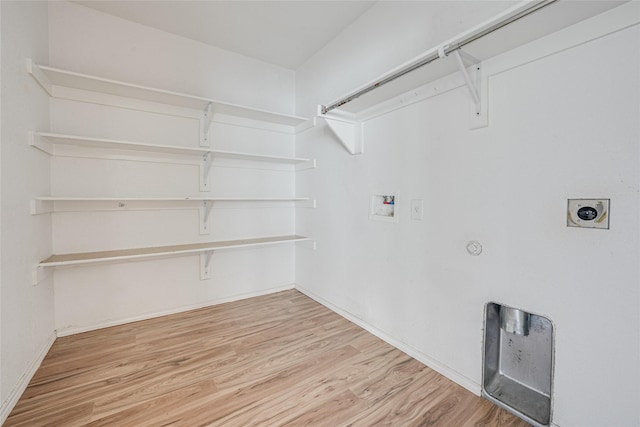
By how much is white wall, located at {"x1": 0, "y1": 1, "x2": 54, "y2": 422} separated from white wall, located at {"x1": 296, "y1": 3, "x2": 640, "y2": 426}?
6.40 ft

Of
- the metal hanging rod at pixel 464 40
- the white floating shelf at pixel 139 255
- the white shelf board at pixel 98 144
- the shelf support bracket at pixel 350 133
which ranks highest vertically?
the metal hanging rod at pixel 464 40

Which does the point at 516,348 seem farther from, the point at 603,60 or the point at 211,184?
the point at 211,184

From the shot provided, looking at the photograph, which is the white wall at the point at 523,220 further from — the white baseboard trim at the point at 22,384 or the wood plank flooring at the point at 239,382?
the white baseboard trim at the point at 22,384

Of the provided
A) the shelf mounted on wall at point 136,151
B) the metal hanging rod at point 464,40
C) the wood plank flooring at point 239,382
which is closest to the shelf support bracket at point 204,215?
the shelf mounted on wall at point 136,151

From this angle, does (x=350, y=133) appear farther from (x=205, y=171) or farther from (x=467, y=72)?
(x=205, y=171)

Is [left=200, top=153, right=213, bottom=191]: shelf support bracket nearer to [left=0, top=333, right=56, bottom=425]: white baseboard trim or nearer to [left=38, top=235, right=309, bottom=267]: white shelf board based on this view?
[left=38, top=235, right=309, bottom=267]: white shelf board

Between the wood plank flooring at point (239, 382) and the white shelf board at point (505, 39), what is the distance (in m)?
1.62

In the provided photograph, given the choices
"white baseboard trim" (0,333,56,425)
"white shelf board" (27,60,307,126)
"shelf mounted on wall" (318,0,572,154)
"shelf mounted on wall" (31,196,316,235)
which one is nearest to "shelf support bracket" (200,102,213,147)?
"white shelf board" (27,60,307,126)

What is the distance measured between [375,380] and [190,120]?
7.77ft

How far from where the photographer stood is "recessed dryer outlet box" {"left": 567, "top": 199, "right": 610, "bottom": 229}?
0.96m

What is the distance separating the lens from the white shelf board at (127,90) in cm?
162

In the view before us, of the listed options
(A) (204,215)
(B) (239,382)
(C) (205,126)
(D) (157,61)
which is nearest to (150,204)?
(A) (204,215)

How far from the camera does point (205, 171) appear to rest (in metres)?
2.31

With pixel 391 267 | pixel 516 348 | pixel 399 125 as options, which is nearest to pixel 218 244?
pixel 391 267
